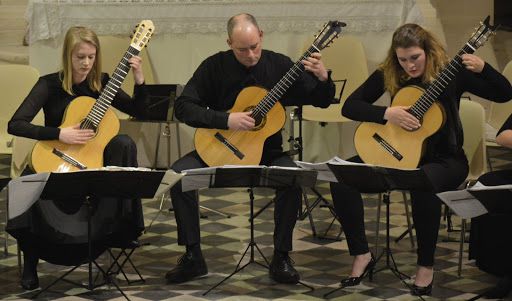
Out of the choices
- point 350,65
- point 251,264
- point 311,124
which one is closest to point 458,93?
point 251,264

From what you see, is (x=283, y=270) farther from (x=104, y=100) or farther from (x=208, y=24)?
(x=208, y=24)

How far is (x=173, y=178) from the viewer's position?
17.5 feet

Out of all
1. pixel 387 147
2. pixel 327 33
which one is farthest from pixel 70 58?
pixel 387 147

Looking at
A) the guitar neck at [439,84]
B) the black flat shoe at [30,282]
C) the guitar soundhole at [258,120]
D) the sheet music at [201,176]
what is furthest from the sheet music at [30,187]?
the guitar neck at [439,84]

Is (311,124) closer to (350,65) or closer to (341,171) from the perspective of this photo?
(350,65)

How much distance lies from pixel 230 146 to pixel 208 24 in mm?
2491

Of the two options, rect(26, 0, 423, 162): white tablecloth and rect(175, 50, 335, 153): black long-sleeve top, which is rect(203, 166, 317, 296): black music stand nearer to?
rect(175, 50, 335, 153): black long-sleeve top

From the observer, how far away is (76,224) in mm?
5805

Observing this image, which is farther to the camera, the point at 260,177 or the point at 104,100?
the point at 104,100

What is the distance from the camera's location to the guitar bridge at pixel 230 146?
19.7ft

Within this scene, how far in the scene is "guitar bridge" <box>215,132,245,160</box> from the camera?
19.7 ft

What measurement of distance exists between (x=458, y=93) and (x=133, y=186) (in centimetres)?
184

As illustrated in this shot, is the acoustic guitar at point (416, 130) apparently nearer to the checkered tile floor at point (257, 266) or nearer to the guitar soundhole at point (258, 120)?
the guitar soundhole at point (258, 120)

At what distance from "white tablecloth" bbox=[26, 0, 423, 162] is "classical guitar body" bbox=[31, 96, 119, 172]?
8.25 feet
